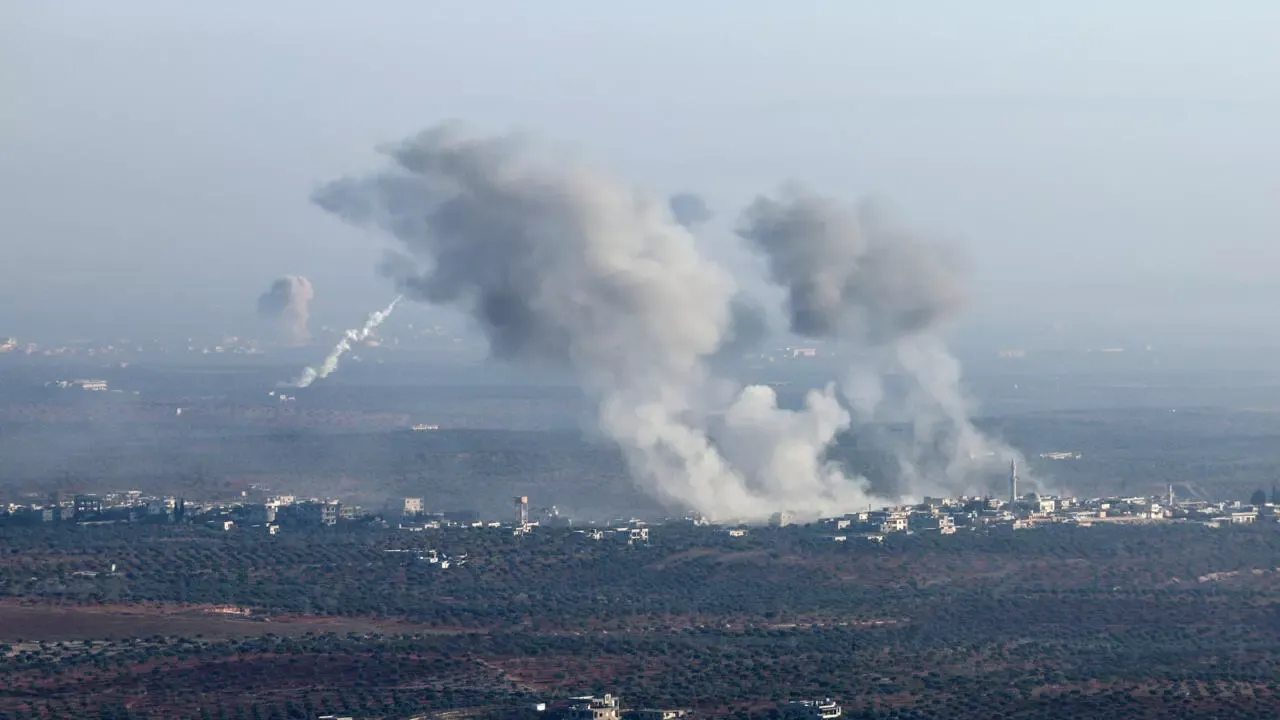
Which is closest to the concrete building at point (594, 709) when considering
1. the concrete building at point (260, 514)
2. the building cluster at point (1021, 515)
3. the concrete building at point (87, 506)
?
the building cluster at point (1021, 515)

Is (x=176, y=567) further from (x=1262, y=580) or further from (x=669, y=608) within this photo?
(x=1262, y=580)

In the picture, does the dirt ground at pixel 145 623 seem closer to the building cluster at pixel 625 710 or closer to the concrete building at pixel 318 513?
the building cluster at pixel 625 710

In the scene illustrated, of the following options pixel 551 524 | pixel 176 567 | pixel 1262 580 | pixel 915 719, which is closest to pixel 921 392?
pixel 551 524

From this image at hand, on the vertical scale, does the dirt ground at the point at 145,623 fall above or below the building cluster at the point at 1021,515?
below

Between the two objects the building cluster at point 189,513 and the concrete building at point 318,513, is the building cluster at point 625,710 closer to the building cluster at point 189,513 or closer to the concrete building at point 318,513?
the building cluster at point 189,513

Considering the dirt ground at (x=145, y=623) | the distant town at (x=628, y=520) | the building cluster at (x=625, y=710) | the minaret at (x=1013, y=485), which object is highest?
the minaret at (x=1013, y=485)

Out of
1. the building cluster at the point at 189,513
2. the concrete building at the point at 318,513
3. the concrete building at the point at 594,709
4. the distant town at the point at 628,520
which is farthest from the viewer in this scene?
the concrete building at the point at 318,513

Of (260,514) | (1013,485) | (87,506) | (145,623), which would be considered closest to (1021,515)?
(1013,485)

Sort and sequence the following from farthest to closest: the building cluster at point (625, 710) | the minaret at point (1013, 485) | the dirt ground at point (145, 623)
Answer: the minaret at point (1013, 485) < the dirt ground at point (145, 623) < the building cluster at point (625, 710)

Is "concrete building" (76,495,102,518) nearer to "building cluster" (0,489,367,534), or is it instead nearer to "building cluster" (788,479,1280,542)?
"building cluster" (0,489,367,534)

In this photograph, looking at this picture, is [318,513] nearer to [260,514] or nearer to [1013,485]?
[260,514]

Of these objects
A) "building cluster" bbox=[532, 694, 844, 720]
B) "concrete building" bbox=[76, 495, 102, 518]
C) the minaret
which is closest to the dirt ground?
"building cluster" bbox=[532, 694, 844, 720]

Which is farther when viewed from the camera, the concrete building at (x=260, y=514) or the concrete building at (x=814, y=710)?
the concrete building at (x=260, y=514)
